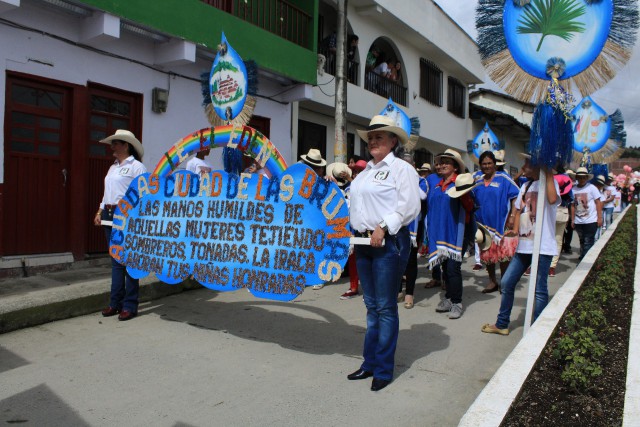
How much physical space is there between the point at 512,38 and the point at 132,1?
218 inches

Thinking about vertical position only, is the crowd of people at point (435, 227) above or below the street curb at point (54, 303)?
above

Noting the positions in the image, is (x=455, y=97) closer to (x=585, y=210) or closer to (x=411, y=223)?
(x=585, y=210)

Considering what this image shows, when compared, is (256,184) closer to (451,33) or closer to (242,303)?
(242,303)

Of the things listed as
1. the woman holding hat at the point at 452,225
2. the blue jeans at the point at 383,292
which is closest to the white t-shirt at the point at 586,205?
the woman holding hat at the point at 452,225

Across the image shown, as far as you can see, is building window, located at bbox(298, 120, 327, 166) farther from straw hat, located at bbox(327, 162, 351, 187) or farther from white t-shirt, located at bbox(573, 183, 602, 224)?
white t-shirt, located at bbox(573, 183, 602, 224)

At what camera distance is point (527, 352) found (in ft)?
12.0

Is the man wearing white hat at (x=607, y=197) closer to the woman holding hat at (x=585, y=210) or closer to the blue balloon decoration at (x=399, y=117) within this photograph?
the woman holding hat at (x=585, y=210)

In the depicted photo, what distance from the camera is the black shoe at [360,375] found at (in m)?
3.70

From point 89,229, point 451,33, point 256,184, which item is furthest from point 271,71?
point 451,33

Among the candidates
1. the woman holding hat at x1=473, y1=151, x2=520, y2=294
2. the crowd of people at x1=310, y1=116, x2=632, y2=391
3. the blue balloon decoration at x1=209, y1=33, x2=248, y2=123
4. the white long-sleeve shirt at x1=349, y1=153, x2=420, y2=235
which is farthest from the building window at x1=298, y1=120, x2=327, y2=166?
the white long-sleeve shirt at x1=349, y1=153, x2=420, y2=235

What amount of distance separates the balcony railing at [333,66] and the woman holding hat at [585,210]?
6.27 metres

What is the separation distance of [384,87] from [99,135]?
9.60 m

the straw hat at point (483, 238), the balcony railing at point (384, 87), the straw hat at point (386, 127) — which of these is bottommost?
the straw hat at point (483, 238)

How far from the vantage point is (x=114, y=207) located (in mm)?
5359
